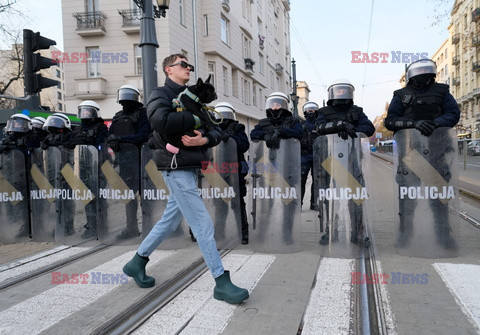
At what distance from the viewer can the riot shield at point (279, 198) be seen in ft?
15.7

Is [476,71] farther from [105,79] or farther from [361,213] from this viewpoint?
[361,213]

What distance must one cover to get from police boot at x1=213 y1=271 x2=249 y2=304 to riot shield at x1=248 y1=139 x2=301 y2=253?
1.75 m

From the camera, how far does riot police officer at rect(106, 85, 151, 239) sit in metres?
5.54

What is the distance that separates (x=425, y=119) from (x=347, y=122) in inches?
36.1

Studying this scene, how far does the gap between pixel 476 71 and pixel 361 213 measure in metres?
58.0

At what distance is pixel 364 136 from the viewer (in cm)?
473

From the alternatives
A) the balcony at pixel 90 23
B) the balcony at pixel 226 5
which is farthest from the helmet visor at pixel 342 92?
the balcony at pixel 226 5

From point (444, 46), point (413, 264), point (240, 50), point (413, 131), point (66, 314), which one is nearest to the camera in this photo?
point (66, 314)

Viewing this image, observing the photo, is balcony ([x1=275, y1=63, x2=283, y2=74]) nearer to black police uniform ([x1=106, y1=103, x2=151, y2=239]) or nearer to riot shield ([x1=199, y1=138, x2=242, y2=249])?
black police uniform ([x1=106, y1=103, x2=151, y2=239])

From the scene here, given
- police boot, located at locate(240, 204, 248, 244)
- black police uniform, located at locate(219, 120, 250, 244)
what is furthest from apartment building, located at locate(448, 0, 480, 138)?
police boot, located at locate(240, 204, 248, 244)

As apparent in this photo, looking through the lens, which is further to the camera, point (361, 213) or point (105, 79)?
point (105, 79)

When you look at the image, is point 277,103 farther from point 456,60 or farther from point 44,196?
point 456,60

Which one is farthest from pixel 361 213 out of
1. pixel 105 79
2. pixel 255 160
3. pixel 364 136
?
pixel 105 79

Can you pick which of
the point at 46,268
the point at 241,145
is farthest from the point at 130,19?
the point at 46,268
